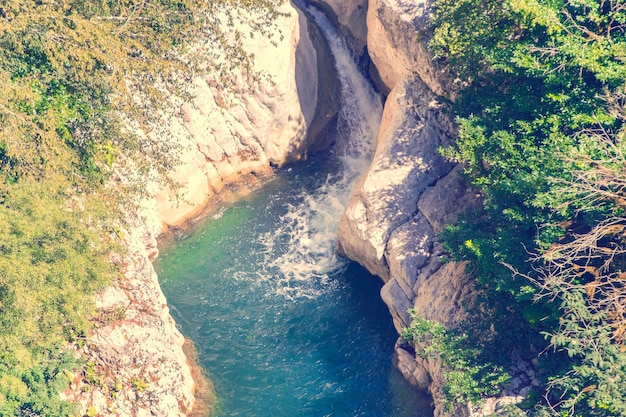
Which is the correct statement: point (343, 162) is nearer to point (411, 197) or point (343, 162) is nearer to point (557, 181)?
point (411, 197)

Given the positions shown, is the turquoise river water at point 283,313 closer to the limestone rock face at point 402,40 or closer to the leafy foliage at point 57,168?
the leafy foliage at point 57,168

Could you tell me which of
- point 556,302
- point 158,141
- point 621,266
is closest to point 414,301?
point 556,302

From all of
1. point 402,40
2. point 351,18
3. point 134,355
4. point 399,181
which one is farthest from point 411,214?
point 351,18

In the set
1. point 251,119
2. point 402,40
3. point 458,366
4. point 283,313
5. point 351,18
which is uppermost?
point 351,18

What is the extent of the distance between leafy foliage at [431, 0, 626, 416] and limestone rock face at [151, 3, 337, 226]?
11442 mm

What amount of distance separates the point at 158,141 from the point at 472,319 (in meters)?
15.4

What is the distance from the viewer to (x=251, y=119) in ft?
101

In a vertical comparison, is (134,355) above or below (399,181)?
above

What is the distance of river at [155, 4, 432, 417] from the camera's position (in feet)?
76.1

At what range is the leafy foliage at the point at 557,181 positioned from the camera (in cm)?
1731

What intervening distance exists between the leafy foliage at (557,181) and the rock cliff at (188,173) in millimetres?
11207

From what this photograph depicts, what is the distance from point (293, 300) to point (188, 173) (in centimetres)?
821

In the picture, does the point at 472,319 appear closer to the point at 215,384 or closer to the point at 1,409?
the point at 215,384

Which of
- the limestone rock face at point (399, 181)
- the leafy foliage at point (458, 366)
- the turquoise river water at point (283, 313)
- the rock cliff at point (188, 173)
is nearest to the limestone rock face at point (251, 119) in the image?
the rock cliff at point (188, 173)
